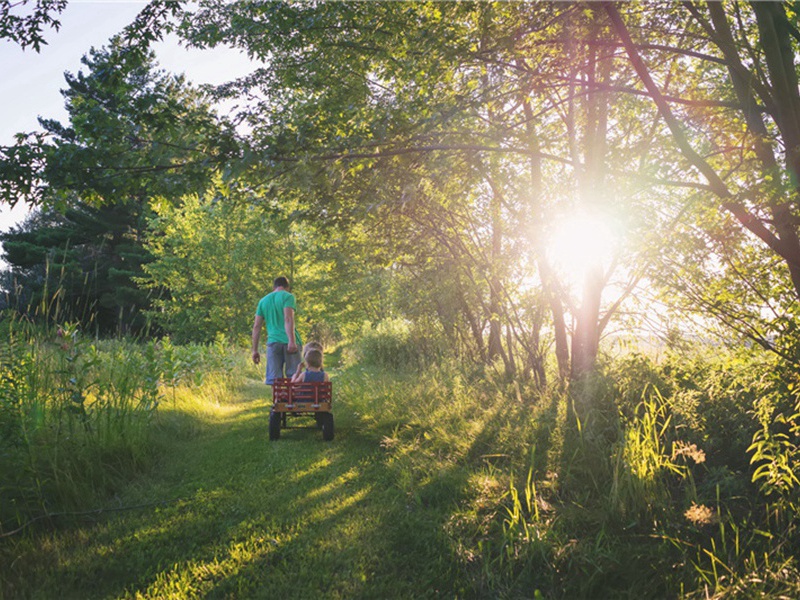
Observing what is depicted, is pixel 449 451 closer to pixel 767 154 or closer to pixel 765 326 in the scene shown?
pixel 765 326

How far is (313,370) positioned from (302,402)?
0.66m

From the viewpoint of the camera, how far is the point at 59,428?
433 cm

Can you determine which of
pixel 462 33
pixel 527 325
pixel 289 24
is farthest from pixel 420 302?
pixel 462 33

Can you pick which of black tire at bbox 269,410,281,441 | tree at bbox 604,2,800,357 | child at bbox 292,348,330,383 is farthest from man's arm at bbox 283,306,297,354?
tree at bbox 604,2,800,357

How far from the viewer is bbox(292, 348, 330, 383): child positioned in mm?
7258

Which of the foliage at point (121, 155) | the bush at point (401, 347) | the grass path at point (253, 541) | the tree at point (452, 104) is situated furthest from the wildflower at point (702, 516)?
the bush at point (401, 347)

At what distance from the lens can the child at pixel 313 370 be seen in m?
7.26

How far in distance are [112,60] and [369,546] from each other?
4257mm

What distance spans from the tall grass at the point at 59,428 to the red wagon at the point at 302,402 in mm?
1451

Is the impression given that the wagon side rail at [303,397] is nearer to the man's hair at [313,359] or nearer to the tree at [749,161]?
the man's hair at [313,359]

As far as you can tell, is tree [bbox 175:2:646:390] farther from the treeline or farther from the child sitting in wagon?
the child sitting in wagon

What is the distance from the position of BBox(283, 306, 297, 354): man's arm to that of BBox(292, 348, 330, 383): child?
0.67 m

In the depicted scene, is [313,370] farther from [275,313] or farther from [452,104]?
[452,104]

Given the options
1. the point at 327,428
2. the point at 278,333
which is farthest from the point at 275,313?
the point at 327,428
